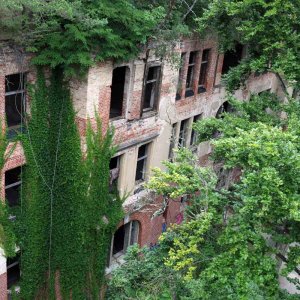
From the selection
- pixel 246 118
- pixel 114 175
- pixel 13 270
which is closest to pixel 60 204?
pixel 114 175

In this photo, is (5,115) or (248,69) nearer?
(5,115)

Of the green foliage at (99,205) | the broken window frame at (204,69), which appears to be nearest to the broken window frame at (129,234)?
the green foliage at (99,205)

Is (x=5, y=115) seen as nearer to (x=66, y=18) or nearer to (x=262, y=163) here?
(x=66, y=18)

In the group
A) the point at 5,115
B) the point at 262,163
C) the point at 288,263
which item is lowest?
the point at 288,263

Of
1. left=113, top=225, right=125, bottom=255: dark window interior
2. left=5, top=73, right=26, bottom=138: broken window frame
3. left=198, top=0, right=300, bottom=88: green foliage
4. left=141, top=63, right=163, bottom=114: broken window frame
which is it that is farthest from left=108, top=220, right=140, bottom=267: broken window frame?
left=198, top=0, right=300, bottom=88: green foliage

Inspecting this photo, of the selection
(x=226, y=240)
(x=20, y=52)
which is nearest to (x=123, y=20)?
(x=20, y=52)

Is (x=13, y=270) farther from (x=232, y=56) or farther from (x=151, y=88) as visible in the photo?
(x=232, y=56)

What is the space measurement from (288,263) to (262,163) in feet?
8.04

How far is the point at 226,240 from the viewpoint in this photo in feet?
33.0

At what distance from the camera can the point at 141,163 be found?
62.1ft

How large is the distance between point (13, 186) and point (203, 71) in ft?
33.6

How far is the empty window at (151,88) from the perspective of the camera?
1755 cm

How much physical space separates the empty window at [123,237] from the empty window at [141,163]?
210 centimetres

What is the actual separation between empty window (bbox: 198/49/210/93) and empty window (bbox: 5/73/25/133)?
9.25m
